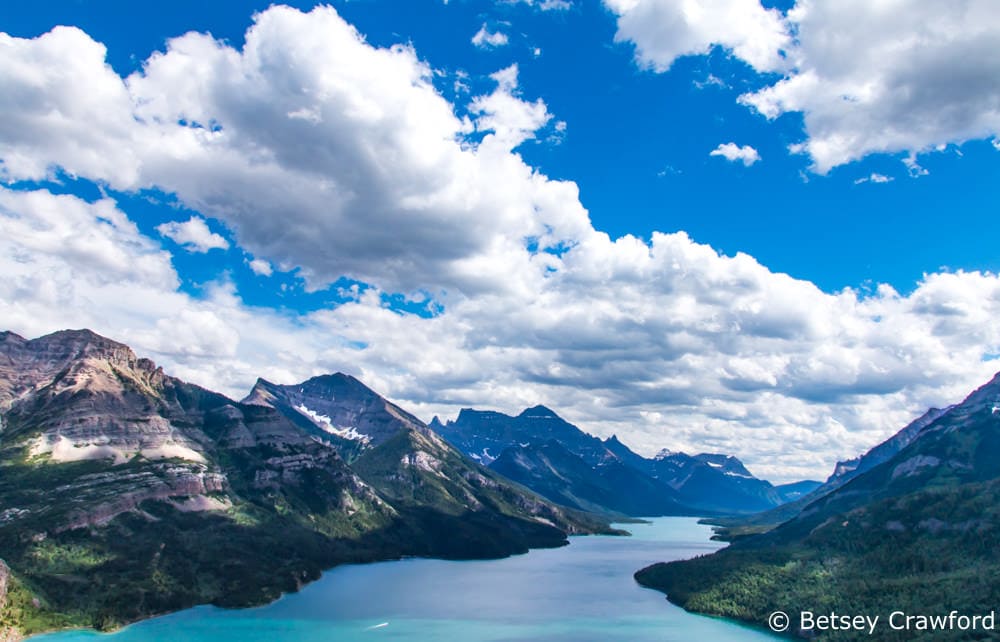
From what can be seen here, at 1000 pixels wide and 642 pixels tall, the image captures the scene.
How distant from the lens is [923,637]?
196 m

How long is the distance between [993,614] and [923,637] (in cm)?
1860

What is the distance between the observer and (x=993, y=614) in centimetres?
19425
